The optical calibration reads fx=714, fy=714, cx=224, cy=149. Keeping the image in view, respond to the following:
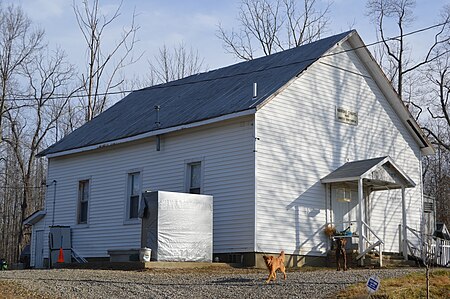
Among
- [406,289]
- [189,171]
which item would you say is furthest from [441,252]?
[406,289]

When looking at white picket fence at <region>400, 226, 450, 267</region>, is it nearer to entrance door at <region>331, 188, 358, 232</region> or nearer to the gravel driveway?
entrance door at <region>331, 188, 358, 232</region>

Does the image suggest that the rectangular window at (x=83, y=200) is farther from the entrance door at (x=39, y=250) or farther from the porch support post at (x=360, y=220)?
the porch support post at (x=360, y=220)

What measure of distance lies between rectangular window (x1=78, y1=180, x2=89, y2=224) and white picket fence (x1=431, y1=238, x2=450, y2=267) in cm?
1303

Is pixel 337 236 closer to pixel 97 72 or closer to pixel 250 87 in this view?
pixel 250 87

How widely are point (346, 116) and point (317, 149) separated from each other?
7.33 feet

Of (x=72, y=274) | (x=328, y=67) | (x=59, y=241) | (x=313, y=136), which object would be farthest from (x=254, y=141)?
(x=59, y=241)

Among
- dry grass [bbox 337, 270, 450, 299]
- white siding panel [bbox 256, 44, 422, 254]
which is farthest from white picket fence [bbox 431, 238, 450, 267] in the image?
dry grass [bbox 337, 270, 450, 299]

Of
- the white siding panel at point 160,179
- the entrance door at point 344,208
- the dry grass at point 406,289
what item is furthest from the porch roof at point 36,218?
the dry grass at point 406,289

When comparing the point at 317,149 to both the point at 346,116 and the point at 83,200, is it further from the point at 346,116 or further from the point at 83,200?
the point at 83,200

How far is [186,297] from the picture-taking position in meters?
14.2

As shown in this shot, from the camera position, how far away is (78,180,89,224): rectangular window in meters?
27.7

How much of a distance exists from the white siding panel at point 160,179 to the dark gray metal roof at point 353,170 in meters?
3.40

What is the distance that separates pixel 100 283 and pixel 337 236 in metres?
9.22

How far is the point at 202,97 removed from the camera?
2567 centimetres
